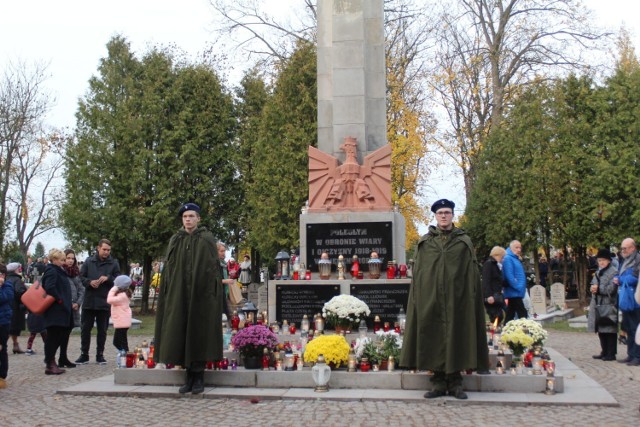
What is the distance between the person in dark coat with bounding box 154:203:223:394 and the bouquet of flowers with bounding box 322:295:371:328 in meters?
2.74

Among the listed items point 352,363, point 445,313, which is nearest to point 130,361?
point 352,363

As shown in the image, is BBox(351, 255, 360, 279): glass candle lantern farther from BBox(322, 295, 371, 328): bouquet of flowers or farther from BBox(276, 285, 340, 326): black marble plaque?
BBox(322, 295, 371, 328): bouquet of flowers

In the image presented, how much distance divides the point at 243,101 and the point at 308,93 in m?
5.41

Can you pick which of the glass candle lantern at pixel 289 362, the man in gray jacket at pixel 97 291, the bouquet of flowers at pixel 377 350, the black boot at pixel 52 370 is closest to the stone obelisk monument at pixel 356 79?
the man in gray jacket at pixel 97 291

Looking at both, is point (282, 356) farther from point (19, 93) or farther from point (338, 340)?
point (19, 93)

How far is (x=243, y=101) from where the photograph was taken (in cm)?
3058

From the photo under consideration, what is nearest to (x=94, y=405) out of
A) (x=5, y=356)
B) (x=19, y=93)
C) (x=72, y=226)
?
(x=5, y=356)

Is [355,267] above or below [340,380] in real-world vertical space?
above

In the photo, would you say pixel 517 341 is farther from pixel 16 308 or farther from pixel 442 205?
pixel 16 308

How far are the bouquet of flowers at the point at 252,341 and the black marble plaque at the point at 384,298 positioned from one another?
297 cm

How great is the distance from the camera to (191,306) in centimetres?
772

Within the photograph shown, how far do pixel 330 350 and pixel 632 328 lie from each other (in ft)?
18.1

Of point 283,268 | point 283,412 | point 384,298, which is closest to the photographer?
point 283,412

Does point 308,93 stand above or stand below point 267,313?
above
